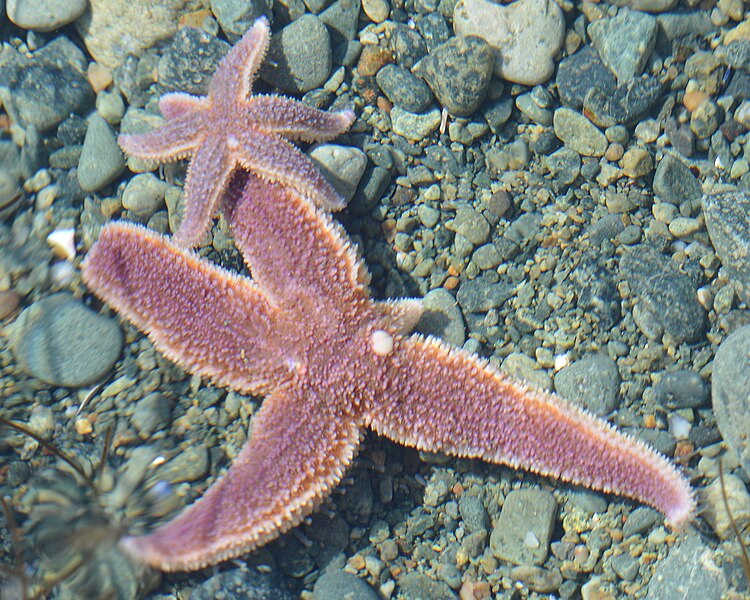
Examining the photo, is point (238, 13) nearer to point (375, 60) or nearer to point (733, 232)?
point (375, 60)

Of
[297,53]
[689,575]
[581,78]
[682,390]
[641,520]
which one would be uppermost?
[297,53]

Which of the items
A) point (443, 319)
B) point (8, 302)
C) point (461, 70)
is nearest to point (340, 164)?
point (461, 70)

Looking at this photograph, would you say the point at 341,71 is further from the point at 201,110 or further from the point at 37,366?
the point at 37,366

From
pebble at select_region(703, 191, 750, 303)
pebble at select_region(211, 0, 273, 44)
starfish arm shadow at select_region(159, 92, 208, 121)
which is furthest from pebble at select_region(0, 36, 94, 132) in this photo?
pebble at select_region(703, 191, 750, 303)

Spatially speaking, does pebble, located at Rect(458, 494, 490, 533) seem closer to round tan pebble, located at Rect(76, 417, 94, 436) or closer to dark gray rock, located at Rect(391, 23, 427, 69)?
round tan pebble, located at Rect(76, 417, 94, 436)

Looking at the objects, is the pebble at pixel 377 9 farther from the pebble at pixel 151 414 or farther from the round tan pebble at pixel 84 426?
the round tan pebble at pixel 84 426
